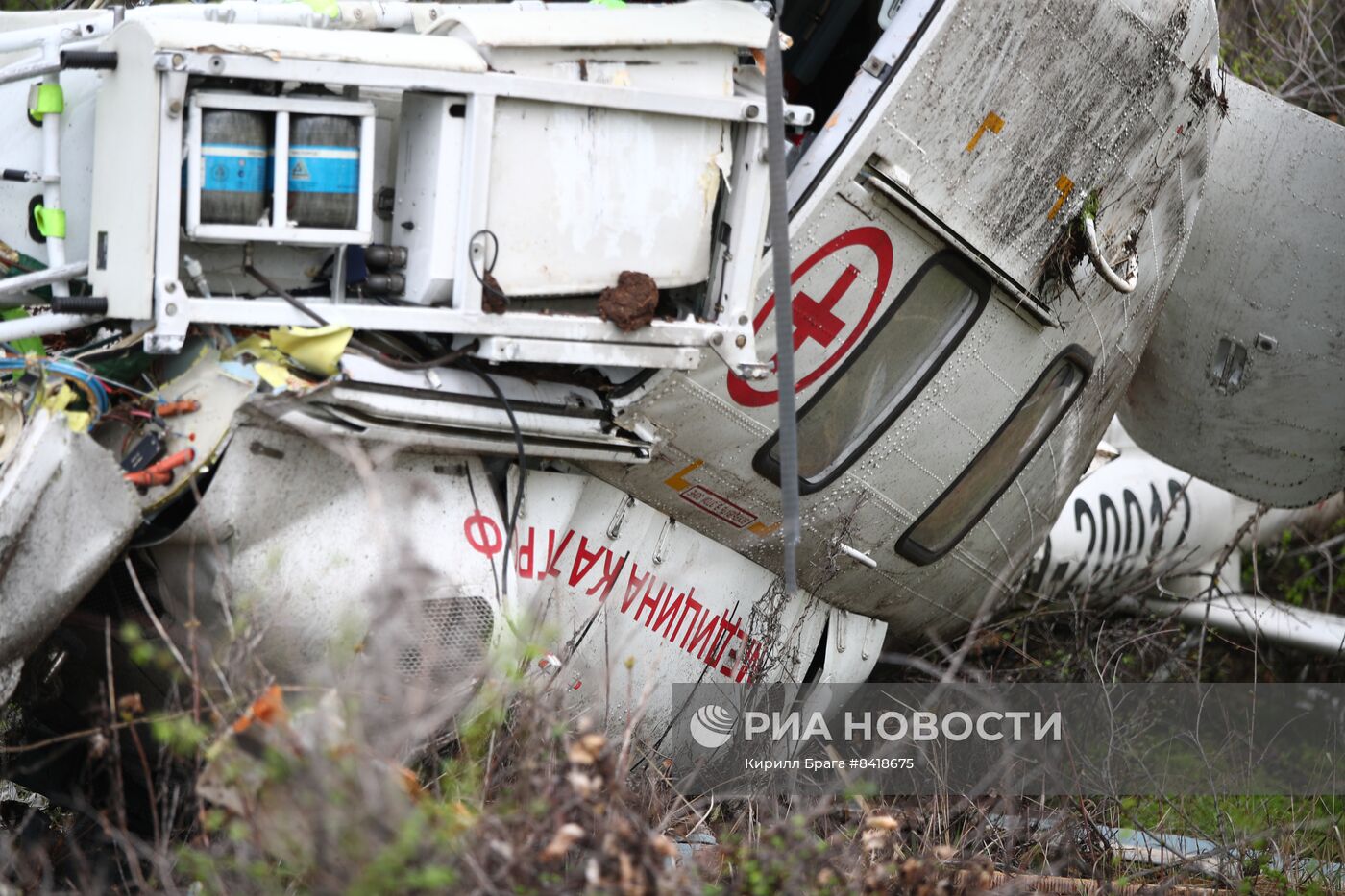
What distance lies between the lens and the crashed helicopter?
3736 mm

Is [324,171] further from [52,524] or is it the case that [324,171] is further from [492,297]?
[52,524]

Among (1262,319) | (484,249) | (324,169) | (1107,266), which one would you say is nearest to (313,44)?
(324,169)

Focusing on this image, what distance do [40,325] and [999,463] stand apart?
3273 mm

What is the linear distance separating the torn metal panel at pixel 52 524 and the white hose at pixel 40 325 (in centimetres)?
33

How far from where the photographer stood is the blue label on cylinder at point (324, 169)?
3.75 metres

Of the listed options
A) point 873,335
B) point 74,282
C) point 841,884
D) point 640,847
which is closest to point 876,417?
point 873,335

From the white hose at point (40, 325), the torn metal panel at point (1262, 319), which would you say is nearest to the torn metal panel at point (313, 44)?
the white hose at point (40, 325)

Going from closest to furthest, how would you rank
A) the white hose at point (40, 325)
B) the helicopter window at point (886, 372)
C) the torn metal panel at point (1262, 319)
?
the white hose at point (40, 325) → the helicopter window at point (886, 372) → the torn metal panel at point (1262, 319)

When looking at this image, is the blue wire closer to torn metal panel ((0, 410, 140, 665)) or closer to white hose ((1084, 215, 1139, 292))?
torn metal panel ((0, 410, 140, 665))

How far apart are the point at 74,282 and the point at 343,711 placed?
1.82 meters

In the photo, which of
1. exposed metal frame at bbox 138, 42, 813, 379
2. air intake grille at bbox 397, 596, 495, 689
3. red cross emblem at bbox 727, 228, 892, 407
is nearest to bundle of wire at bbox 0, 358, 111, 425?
exposed metal frame at bbox 138, 42, 813, 379

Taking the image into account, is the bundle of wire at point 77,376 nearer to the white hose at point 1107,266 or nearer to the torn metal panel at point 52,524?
the torn metal panel at point 52,524

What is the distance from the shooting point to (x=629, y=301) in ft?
13.2

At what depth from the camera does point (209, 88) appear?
A: 146 inches
